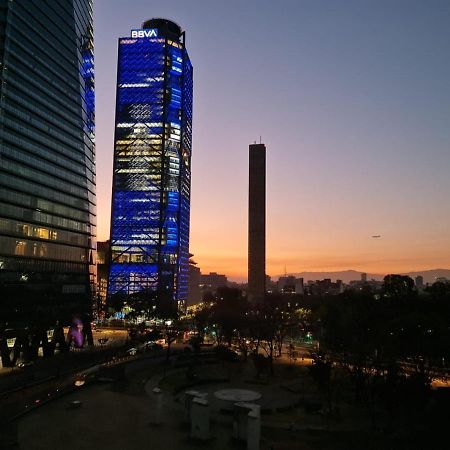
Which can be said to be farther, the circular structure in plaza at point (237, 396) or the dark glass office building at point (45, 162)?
the dark glass office building at point (45, 162)

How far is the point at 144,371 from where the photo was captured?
70.1 meters

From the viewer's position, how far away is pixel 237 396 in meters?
55.7

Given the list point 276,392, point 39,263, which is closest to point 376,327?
point 276,392

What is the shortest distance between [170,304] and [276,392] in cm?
14076

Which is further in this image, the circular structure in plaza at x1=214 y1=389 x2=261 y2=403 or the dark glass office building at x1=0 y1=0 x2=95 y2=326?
the dark glass office building at x1=0 y1=0 x2=95 y2=326

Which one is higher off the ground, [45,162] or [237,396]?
[45,162]

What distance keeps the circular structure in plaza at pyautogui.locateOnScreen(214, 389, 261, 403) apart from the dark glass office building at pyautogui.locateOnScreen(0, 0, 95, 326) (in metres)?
40.0

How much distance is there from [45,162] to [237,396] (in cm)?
9139

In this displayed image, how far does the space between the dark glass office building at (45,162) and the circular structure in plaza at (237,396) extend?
40.0 meters

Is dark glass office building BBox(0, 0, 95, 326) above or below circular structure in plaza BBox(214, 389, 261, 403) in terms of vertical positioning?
above

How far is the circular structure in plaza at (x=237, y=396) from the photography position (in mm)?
54106

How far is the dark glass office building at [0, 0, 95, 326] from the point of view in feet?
344

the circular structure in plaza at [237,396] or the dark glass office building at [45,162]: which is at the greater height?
the dark glass office building at [45,162]

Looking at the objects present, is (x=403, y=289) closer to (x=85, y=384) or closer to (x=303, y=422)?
(x=303, y=422)
